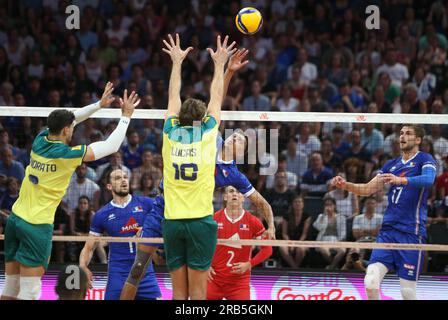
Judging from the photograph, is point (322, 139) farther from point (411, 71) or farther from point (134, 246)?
point (134, 246)

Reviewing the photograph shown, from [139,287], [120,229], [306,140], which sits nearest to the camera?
[139,287]

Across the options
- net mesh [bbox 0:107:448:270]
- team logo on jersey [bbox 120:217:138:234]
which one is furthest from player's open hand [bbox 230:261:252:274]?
net mesh [bbox 0:107:448:270]

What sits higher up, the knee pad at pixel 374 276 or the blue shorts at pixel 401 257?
the blue shorts at pixel 401 257

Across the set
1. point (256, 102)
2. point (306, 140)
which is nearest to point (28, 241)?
point (306, 140)

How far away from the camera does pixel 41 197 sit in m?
9.44

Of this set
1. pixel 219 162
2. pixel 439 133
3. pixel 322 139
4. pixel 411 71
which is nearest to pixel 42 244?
pixel 219 162

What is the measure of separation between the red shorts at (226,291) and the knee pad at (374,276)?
5.06 feet

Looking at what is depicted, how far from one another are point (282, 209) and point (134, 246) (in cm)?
340

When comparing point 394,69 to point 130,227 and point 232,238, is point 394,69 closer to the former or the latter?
point 232,238

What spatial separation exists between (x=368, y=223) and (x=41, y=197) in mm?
6106

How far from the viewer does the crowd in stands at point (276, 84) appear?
14172 mm

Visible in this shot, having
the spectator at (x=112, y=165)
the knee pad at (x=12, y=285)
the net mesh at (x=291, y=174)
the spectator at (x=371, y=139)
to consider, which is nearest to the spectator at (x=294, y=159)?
the net mesh at (x=291, y=174)

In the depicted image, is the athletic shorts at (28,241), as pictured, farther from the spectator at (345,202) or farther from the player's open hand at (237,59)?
the spectator at (345,202)

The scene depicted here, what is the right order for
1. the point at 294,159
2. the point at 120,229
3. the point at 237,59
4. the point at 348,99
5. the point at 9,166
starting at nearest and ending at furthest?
the point at 237,59 → the point at 120,229 → the point at 9,166 → the point at 294,159 → the point at 348,99
